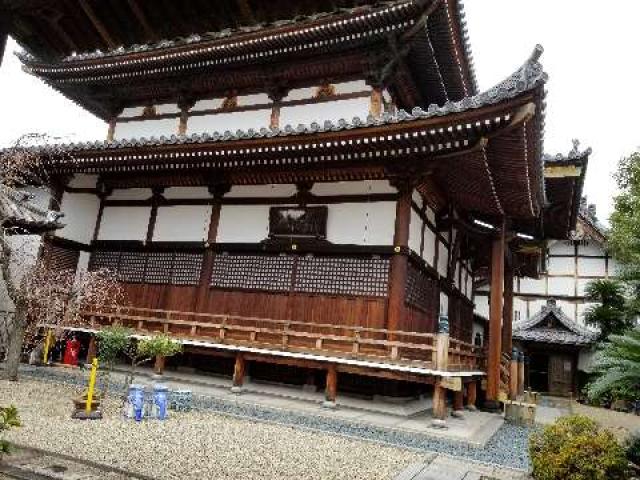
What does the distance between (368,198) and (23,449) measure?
8.90 m

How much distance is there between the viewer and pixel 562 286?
3306cm

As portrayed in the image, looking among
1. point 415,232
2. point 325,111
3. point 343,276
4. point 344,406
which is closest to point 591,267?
point 415,232

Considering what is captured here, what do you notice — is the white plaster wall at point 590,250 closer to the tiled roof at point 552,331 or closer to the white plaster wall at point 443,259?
the tiled roof at point 552,331

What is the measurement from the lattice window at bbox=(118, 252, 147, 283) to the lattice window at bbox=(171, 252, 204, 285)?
1208 mm

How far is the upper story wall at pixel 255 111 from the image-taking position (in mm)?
13781

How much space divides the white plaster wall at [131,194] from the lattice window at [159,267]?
1983 mm

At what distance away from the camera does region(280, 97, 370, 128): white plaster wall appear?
13.6 metres

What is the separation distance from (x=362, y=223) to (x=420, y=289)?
2.51 metres

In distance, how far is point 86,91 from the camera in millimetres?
17688

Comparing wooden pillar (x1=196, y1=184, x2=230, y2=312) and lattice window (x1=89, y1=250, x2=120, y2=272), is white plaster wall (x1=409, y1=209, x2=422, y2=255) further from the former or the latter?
lattice window (x1=89, y1=250, x2=120, y2=272)

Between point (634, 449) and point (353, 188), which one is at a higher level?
Result: point (353, 188)

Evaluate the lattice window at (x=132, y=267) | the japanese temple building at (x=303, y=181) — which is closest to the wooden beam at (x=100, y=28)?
the japanese temple building at (x=303, y=181)

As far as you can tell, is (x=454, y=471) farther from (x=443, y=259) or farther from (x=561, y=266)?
(x=561, y=266)

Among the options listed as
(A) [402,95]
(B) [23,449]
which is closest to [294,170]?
(A) [402,95]
